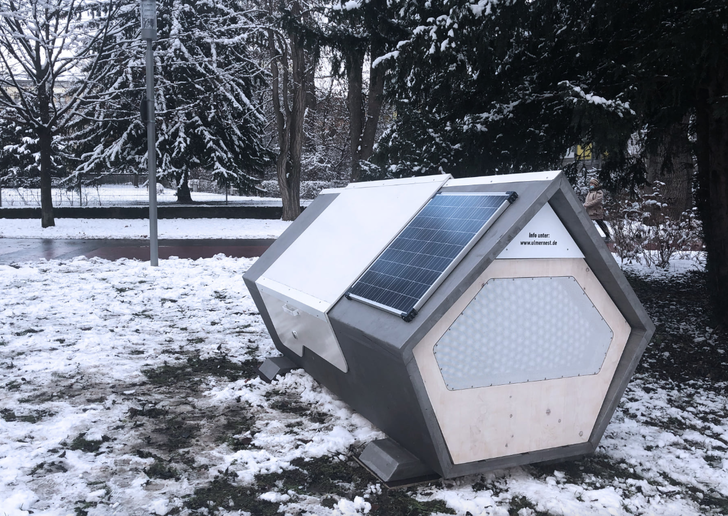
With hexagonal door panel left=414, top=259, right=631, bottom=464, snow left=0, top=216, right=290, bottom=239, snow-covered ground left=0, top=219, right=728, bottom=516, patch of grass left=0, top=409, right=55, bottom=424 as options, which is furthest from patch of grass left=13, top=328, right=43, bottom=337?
snow left=0, top=216, right=290, bottom=239

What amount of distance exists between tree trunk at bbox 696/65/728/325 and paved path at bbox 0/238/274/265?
9.13m

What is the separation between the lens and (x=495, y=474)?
3.52 meters

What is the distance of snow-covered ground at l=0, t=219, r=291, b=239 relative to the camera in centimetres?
1797

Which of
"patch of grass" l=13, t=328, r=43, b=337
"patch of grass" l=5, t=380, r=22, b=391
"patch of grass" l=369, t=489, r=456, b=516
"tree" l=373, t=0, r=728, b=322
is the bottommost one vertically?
"patch of grass" l=13, t=328, r=43, b=337

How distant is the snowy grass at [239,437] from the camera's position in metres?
3.19

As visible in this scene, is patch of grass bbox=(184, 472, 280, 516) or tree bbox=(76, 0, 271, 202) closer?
patch of grass bbox=(184, 472, 280, 516)

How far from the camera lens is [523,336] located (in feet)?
11.1

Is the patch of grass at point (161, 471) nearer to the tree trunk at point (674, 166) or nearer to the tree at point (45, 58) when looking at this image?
the tree trunk at point (674, 166)

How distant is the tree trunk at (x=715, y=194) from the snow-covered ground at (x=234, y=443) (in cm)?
51

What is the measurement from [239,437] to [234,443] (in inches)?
3.5

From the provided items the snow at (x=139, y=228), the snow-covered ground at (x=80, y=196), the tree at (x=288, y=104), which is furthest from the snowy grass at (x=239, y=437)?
the snow-covered ground at (x=80, y=196)

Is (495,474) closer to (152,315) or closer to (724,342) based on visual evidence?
(724,342)

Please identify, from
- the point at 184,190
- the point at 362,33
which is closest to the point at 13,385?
the point at 362,33

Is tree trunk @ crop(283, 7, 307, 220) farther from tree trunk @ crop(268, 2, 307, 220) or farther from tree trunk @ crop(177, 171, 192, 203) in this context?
tree trunk @ crop(177, 171, 192, 203)
